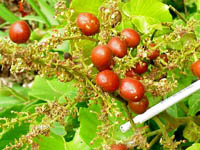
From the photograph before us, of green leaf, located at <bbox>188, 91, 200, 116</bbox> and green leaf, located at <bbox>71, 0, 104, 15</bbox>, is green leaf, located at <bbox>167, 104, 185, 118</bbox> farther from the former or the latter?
green leaf, located at <bbox>71, 0, 104, 15</bbox>

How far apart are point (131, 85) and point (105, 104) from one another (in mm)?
102

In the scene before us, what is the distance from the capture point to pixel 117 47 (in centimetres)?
98

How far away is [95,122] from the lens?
1.37 metres

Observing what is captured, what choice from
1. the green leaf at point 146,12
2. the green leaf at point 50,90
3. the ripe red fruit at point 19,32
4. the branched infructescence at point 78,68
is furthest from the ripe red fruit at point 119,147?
the green leaf at point 50,90

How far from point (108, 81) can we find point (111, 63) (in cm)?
10

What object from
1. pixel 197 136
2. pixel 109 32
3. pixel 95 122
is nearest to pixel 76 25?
pixel 109 32

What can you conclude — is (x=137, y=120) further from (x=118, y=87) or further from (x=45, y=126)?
(x=45, y=126)

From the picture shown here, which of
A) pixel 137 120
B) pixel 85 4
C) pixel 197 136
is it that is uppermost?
pixel 85 4

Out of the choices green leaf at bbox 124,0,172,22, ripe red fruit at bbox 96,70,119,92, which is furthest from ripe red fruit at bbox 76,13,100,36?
green leaf at bbox 124,0,172,22

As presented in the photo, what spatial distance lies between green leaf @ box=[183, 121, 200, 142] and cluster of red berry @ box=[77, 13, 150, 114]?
37cm

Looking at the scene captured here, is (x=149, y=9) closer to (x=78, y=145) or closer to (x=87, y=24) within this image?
(x=87, y=24)

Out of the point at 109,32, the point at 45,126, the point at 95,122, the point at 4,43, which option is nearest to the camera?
the point at 4,43

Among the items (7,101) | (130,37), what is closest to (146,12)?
(130,37)

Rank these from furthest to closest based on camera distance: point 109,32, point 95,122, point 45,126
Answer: point 95,122 → point 109,32 → point 45,126
